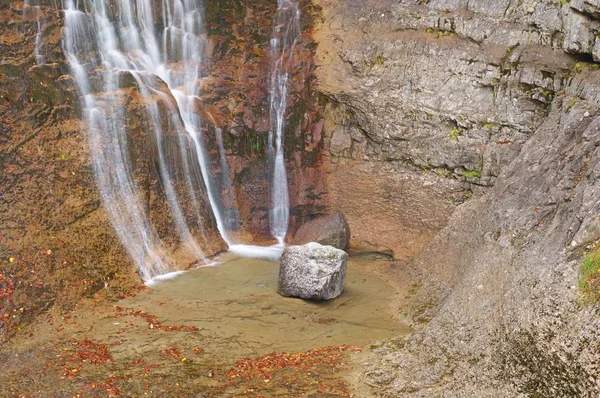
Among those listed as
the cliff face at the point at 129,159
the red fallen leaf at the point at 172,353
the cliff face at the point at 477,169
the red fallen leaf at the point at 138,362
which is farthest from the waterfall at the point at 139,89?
the red fallen leaf at the point at 138,362

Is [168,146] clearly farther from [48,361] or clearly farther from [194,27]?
[48,361]

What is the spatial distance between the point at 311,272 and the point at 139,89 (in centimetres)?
599

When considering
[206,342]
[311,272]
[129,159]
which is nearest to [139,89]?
[129,159]

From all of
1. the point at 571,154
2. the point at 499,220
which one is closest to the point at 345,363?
the point at 499,220

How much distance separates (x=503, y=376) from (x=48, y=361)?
23.2ft

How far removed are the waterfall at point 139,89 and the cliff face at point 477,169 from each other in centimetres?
359

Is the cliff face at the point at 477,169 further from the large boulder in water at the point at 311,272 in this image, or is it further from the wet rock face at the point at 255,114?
the large boulder in water at the point at 311,272

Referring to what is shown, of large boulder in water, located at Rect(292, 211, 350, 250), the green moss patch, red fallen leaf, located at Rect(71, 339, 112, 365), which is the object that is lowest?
red fallen leaf, located at Rect(71, 339, 112, 365)

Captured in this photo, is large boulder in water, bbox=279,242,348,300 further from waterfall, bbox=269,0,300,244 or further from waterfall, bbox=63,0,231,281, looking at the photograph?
waterfall, bbox=269,0,300,244

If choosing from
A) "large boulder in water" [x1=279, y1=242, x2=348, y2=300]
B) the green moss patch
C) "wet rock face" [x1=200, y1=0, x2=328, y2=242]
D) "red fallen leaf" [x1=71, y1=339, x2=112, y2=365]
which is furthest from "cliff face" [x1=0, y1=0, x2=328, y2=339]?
the green moss patch

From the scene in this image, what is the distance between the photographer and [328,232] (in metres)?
17.4

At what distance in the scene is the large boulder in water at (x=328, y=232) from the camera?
1733cm

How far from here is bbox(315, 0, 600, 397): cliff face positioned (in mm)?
10266

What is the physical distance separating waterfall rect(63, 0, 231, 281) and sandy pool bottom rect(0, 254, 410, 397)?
1.60 metres
